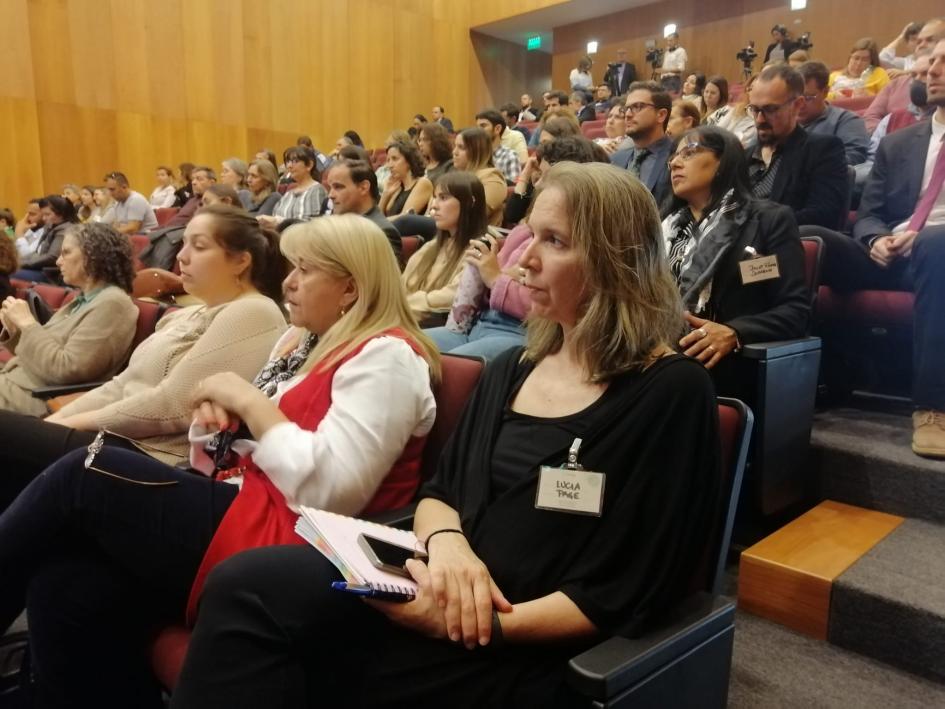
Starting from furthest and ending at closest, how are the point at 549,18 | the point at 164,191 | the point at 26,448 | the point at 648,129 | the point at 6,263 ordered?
1. the point at 549,18
2. the point at 164,191
3. the point at 648,129
4. the point at 6,263
5. the point at 26,448

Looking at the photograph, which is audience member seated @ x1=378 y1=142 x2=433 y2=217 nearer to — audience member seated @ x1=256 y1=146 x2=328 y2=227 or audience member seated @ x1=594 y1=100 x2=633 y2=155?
audience member seated @ x1=256 y1=146 x2=328 y2=227

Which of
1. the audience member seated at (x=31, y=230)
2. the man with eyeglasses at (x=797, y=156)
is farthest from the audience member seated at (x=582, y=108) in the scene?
the man with eyeglasses at (x=797, y=156)

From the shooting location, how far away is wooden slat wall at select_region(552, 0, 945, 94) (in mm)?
7555

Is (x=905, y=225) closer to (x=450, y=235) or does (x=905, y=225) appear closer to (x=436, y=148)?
(x=450, y=235)

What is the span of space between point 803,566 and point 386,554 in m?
0.98

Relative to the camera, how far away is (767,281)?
67.0 inches

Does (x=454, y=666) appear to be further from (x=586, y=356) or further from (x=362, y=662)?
(x=586, y=356)

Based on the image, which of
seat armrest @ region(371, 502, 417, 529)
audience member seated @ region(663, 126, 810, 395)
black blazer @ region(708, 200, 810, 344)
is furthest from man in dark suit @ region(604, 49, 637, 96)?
seat armrest @ region(371, 502, 417, 529)

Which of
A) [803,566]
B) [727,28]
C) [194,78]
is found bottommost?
[803,566]

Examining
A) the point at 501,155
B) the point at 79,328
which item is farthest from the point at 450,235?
the point at 501,155

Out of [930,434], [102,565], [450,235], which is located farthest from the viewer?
[450,235]

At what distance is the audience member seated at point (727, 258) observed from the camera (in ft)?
5.25

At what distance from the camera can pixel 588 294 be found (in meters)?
0.98

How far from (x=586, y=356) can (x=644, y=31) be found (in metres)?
10.0
